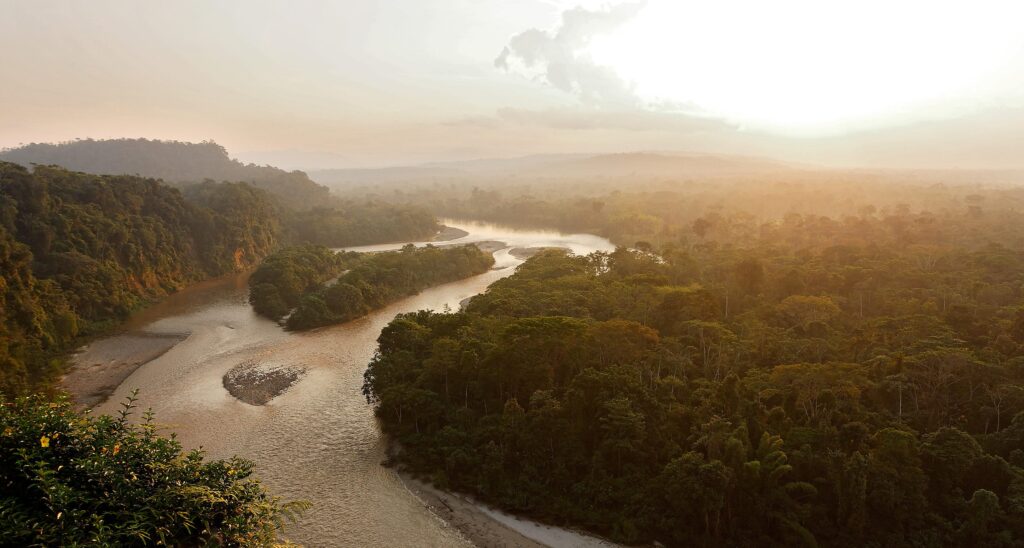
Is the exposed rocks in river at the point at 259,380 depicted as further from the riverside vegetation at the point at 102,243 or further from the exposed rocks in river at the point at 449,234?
the exposed rocks in river at the point at 449,234

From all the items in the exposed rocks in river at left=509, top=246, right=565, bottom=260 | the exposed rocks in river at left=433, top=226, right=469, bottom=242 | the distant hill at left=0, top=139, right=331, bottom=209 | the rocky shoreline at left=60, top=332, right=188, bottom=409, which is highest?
the distant hill at left=0, top=139, right=331, bottom=209

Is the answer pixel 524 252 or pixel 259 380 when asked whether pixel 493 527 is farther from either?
pixel 524 252

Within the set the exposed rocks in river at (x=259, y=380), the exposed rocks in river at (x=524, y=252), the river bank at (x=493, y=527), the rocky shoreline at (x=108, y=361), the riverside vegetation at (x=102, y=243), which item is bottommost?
the exposed rocks in river at (x=524, y=252)

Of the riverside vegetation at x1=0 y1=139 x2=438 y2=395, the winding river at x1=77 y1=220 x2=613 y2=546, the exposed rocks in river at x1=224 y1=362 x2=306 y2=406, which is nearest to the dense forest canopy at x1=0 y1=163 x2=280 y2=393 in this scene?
the riverside vegetation at x1=0 y1=139 x2=438 y2=395

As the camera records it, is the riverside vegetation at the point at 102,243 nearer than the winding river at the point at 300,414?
No

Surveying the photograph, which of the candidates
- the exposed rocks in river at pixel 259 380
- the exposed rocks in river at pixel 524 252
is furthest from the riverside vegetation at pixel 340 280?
the exposed rocks in river at pixel 524 252

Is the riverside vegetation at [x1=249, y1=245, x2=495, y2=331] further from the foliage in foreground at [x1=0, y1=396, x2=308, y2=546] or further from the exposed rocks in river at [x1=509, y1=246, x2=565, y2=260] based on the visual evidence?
the foliage in foreground at [x1=0, y1=396, x2=308, y2=546]
